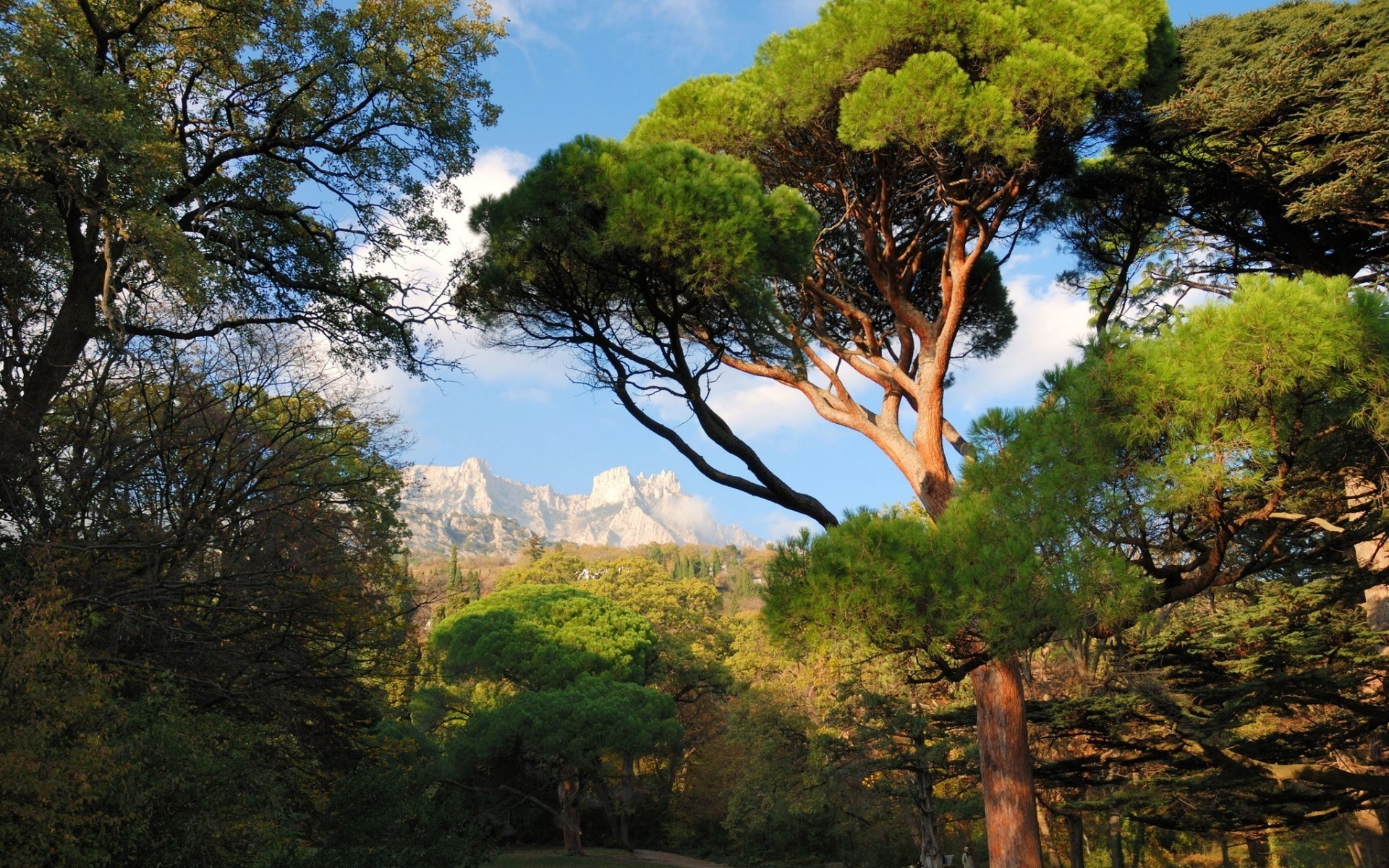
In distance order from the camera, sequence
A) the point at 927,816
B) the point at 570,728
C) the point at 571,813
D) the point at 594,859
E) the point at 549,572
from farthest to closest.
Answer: the point at 549,572 < the point at 571,813 < the point at 594,859 < the point at 570,728 < the point at 927,816

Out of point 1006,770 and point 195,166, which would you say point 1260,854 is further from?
point 195,166

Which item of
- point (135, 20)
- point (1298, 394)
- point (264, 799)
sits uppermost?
point (135, 20)

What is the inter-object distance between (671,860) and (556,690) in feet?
19.6

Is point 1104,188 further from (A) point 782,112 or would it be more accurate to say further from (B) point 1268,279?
(B) point 1268,279

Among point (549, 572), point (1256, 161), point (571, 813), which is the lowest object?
point (571, 813)

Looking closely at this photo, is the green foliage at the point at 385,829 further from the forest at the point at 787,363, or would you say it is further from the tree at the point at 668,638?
the tree at the point at 668,638

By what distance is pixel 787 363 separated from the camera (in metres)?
7.89

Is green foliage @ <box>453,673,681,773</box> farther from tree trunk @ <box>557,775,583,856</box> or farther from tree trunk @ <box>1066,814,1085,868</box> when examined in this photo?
tree trunk @ <box>1066,814,1085,868</box>


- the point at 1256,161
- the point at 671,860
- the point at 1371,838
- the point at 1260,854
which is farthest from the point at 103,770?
the point at 671,860

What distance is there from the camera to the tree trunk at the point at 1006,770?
6.36 meters

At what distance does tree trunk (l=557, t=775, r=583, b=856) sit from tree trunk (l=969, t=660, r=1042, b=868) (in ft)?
55.0

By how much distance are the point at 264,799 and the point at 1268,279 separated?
6.87 meters

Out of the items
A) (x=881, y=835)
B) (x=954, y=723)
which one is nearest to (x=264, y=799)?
(x=954, y=723)

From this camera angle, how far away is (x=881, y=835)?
64.0 ft
